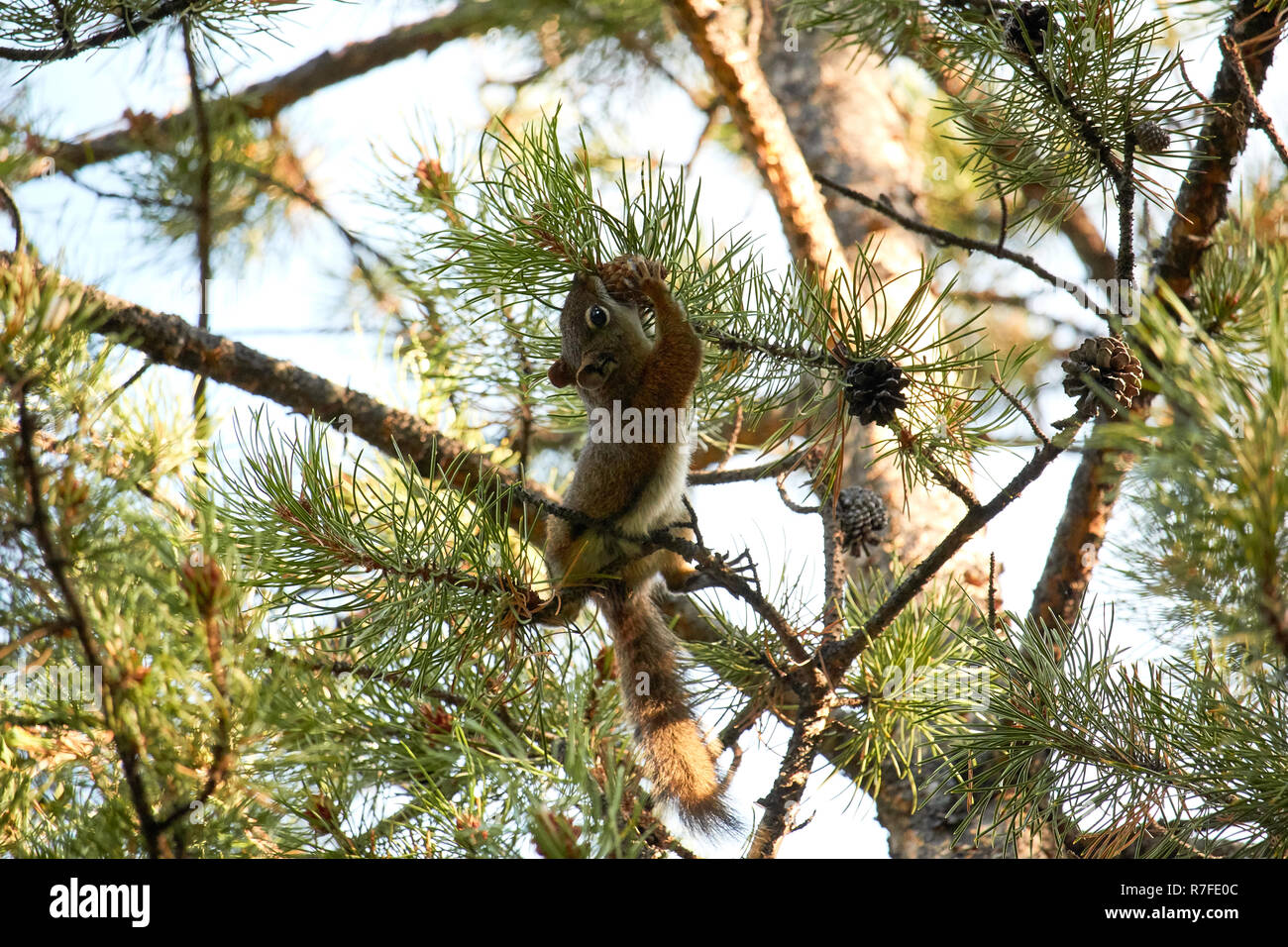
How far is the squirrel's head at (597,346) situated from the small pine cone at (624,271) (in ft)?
0.26

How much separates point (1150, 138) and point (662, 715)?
111 centimetres

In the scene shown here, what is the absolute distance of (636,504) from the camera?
165cm

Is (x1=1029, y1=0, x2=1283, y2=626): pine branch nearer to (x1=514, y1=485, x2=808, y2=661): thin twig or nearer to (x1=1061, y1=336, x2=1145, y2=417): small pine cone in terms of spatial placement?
(x1=1061, y1=336, x2=1145, y2=417): small pine cone

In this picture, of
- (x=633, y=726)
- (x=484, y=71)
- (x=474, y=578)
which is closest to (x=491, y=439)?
(x=633, y=726)

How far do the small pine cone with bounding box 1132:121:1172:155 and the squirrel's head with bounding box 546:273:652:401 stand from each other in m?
0.75

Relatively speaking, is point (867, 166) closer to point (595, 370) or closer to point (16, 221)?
point (595, 370)

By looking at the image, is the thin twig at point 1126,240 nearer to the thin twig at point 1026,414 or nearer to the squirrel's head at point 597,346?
the thin twig at point 1026,414

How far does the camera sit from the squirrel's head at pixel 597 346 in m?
1.52

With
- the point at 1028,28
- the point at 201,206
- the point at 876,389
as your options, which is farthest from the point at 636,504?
the point at 201,206

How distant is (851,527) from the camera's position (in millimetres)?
1542

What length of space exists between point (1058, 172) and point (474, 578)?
96 cm

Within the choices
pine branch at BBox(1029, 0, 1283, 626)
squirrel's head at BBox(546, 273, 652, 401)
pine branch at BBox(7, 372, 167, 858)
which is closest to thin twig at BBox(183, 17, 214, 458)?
squirrel's head at BBox(546, 273, 652, 401)

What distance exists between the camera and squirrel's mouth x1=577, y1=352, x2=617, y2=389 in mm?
1524
